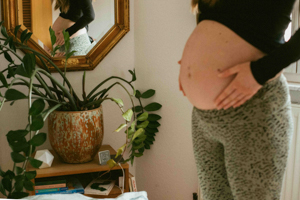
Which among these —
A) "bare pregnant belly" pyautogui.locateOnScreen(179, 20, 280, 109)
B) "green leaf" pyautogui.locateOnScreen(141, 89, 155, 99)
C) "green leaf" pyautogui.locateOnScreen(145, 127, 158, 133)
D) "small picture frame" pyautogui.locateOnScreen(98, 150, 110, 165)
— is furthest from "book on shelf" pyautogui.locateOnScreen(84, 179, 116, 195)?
"bare pregnant belly" pyautogui.locateOnScreen(179, 20, 280, 109)

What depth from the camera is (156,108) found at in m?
1.80

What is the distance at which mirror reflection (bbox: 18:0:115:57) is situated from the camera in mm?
1706

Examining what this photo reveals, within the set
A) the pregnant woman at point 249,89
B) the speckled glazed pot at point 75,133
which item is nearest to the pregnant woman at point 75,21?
the speckled glazed pot at point 75,133

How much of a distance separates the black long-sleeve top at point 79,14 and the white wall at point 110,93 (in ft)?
0.81

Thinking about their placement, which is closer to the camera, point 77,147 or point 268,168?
point 268,168

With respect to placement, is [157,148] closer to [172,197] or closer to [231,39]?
[172,197]

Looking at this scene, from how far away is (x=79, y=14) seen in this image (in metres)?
1.78

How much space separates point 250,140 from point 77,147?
102 cm

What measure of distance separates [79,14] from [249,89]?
1377 millimetres

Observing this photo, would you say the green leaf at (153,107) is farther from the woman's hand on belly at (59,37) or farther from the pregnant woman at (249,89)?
the pregnant woman at (249,89)

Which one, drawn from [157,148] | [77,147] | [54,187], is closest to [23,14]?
[77,147]

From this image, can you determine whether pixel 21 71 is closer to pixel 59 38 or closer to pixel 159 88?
pixel 59 38

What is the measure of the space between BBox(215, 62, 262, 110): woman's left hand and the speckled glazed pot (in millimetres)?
932

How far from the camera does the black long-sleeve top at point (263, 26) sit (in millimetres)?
641
